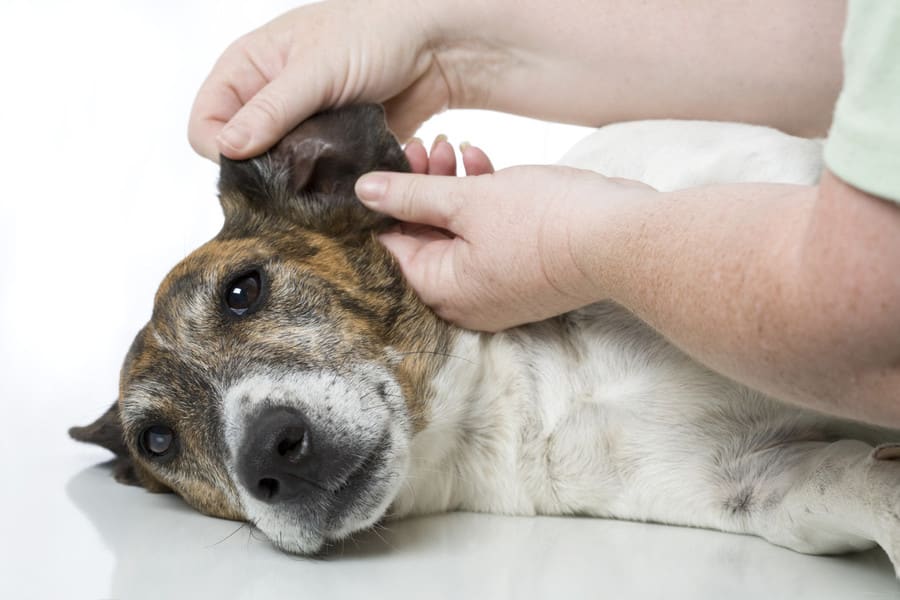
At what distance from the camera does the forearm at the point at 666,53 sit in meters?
3.13

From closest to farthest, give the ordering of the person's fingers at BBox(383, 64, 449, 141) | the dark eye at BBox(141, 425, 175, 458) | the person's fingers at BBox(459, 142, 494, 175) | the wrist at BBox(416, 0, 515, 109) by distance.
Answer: the dark eye at BBox(141, 425, 175, 458)
the person's fingers at BBox(459, 142, 494, 175)
the wrist at BBox(416, 0, 515, 109)
the person's fingers at BBox(383, 64, 449, 141)

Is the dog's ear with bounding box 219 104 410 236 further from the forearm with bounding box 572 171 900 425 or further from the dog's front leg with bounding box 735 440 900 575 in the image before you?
the dog's front leg with bounding box 735 440 900 575

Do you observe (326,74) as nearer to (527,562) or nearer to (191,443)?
(191,443)

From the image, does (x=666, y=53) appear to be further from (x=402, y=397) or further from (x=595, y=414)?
(x=402, y=397)

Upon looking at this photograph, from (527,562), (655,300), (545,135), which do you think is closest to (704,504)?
(527,562)

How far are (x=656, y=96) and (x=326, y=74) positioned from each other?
1.13m

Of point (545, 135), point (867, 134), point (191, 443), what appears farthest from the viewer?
point (545, 135)

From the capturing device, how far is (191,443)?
8.99 feet

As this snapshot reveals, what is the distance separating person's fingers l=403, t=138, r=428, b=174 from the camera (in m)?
3.05

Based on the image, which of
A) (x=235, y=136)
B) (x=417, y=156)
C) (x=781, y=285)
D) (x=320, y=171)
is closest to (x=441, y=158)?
(x=417, y=156)

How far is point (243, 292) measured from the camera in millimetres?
2730

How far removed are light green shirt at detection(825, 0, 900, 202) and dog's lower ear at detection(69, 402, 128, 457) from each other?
261cm

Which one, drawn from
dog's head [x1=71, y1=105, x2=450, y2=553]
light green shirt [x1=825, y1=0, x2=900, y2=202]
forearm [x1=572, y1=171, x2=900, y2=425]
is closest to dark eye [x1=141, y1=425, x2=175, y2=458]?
dog's head [x1=71, y1=105, x2=450, y2=553]

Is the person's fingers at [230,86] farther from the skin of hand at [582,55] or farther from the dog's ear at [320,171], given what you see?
the dog's ear at [320,171]
